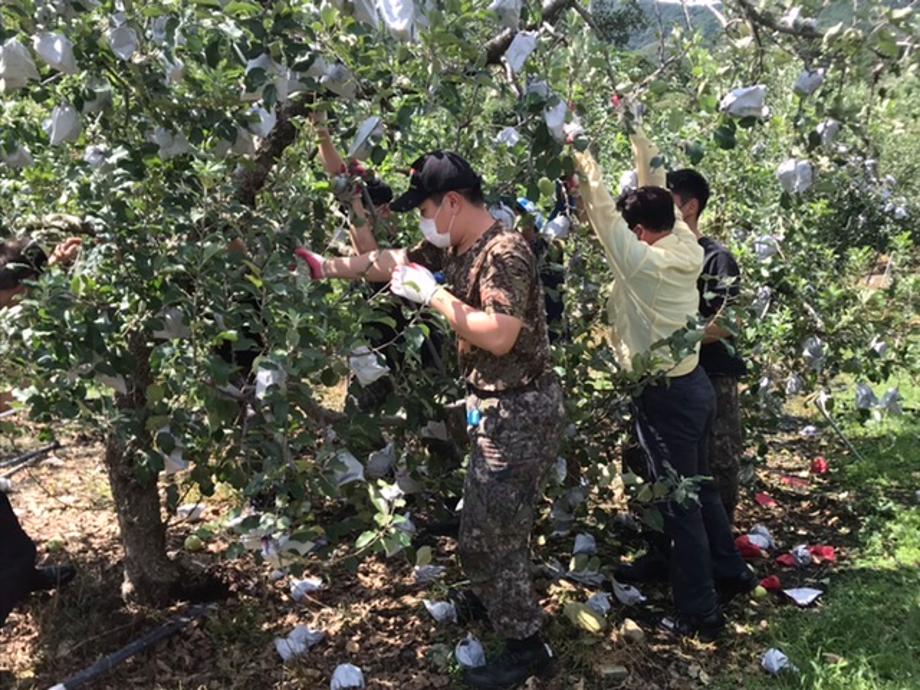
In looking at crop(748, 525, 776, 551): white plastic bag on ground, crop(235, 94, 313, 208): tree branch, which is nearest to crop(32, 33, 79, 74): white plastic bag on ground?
crop(235, 94, 313, 208): tree branch

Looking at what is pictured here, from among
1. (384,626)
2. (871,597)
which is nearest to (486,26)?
(384,626)

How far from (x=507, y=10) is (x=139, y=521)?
2.09 m

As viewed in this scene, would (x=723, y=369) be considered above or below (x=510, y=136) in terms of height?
below

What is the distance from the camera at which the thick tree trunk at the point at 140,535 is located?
3027mm

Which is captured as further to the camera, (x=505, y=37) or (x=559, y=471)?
(x=559, y=471)

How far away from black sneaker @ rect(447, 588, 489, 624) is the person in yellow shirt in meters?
0.66

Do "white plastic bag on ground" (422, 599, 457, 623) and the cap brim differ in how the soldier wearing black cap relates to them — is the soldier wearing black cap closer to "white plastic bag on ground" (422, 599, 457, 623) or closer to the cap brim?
the cap brim

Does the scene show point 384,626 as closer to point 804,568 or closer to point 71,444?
point 804,568

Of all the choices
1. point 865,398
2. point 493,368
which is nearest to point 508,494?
point 493,368

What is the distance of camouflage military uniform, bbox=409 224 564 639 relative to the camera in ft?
8.59

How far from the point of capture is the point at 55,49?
207 centimetres

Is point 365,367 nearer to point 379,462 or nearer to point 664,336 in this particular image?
point 379,462

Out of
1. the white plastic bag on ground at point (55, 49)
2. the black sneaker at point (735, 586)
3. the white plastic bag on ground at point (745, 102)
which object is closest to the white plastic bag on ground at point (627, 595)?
the black sneaker at point (735, 586)

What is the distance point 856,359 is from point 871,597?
4.14ft
